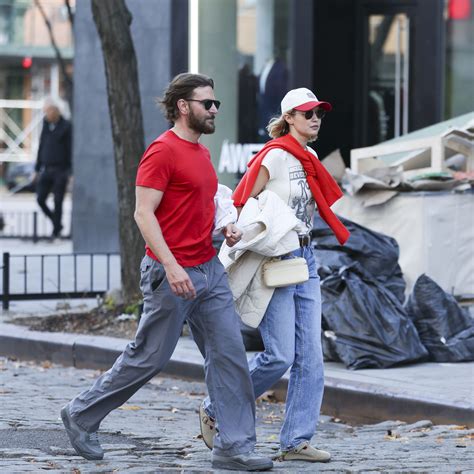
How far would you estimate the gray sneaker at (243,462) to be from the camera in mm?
5434

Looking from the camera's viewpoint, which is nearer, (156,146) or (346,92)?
(156,146)

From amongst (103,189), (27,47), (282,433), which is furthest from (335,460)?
(27,47)

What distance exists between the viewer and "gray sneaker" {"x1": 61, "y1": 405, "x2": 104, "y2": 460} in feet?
18.3

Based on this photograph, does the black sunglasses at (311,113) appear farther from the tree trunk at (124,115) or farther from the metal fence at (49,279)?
the metal fence at (49,279)

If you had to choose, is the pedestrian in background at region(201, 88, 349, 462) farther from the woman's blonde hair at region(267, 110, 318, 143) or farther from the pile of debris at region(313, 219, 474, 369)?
the pile of debris at region(313, 219, 474, 369)

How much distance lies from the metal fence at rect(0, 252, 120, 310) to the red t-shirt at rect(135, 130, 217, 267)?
549 centimetres

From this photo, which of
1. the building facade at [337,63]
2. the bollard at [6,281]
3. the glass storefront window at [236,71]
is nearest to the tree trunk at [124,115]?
the bollard at [6,281]

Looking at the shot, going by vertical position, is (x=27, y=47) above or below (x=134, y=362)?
above

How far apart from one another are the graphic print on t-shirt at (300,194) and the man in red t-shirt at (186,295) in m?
0.45

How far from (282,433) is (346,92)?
979cm

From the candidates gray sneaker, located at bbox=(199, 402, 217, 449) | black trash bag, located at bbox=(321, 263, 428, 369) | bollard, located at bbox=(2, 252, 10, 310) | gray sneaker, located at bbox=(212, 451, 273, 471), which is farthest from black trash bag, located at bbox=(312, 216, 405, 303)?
gray sneaker, located at bbox=(212, 451, 273, 471)

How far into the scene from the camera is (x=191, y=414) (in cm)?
751

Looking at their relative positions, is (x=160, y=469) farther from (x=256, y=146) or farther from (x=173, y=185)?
(x=256, y=146)

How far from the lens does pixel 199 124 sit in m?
5.43
